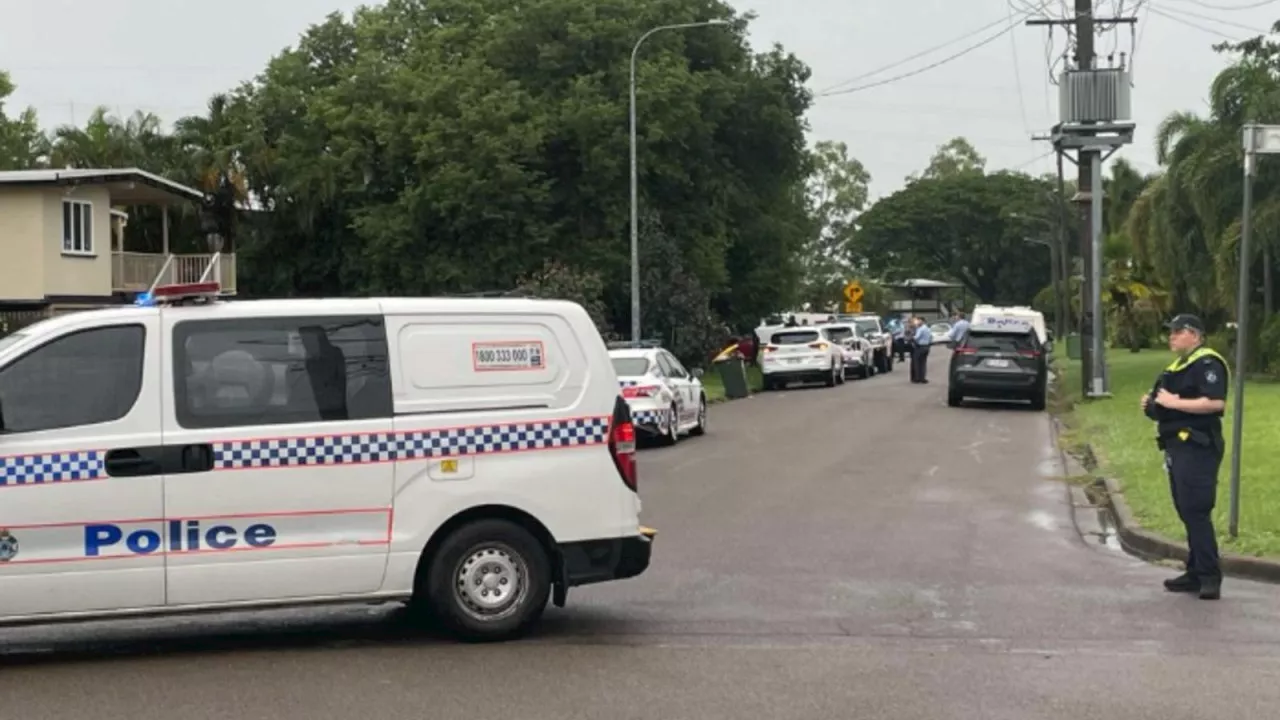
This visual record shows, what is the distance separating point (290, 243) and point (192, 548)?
43.2m

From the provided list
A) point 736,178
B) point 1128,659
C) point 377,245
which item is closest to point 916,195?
point 736,178

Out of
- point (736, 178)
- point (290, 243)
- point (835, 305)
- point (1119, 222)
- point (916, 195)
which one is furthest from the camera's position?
point (916, 195)

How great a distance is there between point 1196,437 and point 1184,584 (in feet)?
3.33

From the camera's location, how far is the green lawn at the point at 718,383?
36.6 metres

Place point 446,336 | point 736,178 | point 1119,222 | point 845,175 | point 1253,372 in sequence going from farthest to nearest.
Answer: point 845,175 → point 1119,222 → point 736,178 → point 1253,372 → point 446,336

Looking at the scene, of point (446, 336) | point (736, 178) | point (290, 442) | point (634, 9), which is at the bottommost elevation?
point (290, 442)

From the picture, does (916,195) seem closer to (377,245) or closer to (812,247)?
(812,247)

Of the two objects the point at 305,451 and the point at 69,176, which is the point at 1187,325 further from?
the point at 69,176

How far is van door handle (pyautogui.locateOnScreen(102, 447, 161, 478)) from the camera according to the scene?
7949 millimetres

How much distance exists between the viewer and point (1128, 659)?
8180mm

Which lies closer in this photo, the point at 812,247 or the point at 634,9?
the point at 634,9

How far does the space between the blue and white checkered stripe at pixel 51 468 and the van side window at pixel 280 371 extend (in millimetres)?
486

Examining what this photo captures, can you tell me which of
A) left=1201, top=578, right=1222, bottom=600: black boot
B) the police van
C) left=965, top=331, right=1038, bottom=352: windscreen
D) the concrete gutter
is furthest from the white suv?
the police van

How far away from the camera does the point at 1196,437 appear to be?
389 inches
